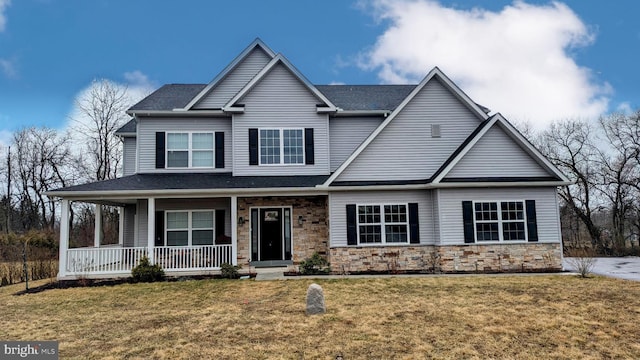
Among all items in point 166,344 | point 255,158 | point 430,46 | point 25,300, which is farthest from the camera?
point 430,46

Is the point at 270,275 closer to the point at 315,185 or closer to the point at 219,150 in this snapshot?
the point at 315,185

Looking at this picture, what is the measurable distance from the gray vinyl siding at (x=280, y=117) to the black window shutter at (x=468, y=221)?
5.33 m

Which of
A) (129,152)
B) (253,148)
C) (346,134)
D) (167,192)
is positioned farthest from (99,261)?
(346,134)

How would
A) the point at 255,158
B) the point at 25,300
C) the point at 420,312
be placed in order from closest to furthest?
the point at 420,312
the point at 25,300
the point at 255,158

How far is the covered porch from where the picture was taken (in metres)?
12.8

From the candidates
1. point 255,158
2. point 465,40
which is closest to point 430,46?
point 465,40

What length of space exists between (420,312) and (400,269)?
5256 millimetres

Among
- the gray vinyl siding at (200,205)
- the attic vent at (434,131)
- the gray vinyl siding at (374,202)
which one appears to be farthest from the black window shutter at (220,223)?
the attic vent at (434,131)

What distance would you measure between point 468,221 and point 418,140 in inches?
136

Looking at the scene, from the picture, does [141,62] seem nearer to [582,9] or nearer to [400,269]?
[400,269]

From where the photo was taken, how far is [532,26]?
1603cm

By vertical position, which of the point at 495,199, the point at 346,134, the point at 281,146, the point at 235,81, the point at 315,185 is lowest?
the point at 495,199

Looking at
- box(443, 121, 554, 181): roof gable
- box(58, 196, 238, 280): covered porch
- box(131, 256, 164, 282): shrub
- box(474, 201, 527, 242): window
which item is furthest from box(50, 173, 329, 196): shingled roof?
box(474, 201, 527, 242): window

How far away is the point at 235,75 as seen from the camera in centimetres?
1595
